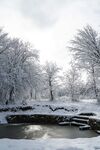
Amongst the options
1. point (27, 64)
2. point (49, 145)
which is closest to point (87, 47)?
point (27, 64)

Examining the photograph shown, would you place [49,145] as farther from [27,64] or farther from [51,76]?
[51,76]

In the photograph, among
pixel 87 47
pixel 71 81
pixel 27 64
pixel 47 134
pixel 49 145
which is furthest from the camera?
pixel 71 81

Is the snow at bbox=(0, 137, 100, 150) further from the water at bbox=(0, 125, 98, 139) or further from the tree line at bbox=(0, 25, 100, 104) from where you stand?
the tree line at bbox=(0, 25, 100, 104)

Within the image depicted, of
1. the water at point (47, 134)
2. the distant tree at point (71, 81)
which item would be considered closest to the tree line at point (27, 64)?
the water at point (47, 134)

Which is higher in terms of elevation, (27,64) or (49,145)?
(27,64)

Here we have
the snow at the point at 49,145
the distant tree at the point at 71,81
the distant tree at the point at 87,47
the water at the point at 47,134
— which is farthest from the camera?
the distant tree at the point at 71,81

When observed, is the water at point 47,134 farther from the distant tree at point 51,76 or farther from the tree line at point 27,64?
the distant tree at point 51,76

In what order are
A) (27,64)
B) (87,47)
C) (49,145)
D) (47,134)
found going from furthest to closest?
(27,64), (87,47), (47,134), (49,145)

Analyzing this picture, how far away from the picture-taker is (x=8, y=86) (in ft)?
81.6

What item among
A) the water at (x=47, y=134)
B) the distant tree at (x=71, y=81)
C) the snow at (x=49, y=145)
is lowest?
the water at (x=47, y=134)

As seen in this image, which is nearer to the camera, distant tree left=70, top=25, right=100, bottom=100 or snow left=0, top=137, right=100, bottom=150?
snow left=0, top=137, right=100, bottom=150

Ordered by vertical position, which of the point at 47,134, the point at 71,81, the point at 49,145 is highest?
the point at 71,81

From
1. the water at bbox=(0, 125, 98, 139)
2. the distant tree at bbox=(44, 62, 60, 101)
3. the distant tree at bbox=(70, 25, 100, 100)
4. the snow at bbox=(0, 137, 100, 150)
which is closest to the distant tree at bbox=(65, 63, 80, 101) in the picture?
the distant tree at bbox=(44, 62, 60, 101)

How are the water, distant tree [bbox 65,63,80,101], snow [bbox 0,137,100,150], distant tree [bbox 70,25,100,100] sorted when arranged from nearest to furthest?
snow [bbox 0,137,100,150] < the water < distant tree [bbox 70,25,100,100] < distant tree [bbox 65,63,80,101]
